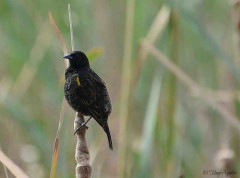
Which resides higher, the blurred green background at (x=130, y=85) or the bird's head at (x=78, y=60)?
the blurred green background at (x=130, y=85)

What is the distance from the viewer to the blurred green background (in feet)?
8.63

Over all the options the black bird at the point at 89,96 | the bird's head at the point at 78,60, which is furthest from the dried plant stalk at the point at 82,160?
the bird's head at the point at 78,60

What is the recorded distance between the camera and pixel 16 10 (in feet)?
10.1

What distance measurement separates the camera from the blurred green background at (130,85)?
2631mm

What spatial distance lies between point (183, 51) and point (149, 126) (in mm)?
1292

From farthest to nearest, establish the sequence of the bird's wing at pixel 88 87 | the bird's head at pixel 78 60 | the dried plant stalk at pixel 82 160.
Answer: the bird's head at pixel 78 60 → the bird's wing at pixel 88 87 → the dried plant stalk at pixel 82 160

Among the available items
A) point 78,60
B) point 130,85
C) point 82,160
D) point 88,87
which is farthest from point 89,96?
point 130,85

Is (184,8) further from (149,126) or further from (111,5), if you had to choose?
(111,5)

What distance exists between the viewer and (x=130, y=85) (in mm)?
2566

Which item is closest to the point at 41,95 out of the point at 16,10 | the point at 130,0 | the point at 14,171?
the point at 16,10

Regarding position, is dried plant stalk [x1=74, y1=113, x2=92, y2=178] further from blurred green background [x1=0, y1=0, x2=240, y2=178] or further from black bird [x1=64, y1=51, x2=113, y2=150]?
blurred green background [x1=0, y1=0, x2=240, y2=178]

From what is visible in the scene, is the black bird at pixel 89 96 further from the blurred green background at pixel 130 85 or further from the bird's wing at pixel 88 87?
the blurred green background at pixel 130 85

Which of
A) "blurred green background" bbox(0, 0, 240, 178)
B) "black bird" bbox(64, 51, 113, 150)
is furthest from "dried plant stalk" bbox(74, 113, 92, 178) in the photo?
"blurred green background" bbox(0, 0, 240, 178)

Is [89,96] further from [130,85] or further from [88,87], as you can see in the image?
[130,85]
